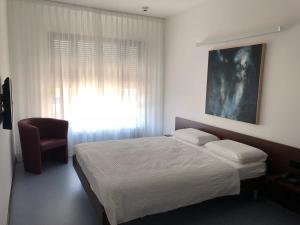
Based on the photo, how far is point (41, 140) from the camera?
4074mm

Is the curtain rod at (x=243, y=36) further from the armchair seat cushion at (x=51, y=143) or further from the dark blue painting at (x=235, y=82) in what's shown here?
the armchair seat cushion at (x=51, y=143)

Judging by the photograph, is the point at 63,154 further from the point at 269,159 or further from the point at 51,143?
the point at 269,159

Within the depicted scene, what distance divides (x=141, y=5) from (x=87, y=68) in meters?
1.46

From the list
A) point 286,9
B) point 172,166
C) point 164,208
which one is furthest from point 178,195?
point 286,9

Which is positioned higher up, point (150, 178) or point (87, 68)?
point (87, 68)

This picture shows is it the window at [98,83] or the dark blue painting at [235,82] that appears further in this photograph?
the window at [98,83]

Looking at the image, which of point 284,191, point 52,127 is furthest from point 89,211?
point 284,191

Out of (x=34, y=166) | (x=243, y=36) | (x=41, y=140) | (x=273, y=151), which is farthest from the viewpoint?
(x=41, y=140)

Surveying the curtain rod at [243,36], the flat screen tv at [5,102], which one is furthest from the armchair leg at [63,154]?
the curtain rod at [243,36]

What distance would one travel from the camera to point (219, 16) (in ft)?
12.2

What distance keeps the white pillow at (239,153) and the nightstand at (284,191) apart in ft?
0.87

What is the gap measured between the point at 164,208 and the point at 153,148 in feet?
3.88

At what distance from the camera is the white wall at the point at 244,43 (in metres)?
2.78

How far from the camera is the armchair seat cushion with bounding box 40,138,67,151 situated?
3.86 meters
